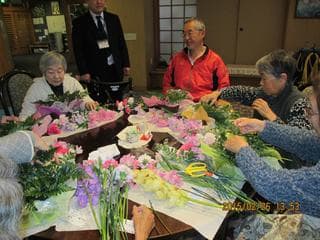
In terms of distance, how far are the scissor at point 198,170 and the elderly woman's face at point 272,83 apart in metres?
0.85

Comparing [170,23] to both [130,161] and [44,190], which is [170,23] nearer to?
[130,161]

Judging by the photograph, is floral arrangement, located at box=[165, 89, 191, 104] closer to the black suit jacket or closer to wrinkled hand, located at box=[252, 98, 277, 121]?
wrinkled hand, located at box=[252, 98, 277, 121]

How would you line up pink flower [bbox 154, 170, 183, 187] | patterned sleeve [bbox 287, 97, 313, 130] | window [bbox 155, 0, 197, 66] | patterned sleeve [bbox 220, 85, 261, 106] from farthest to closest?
window [bbox 155, 0, 197, 66] → patterned sleeve [bbox 220, 85, 261, 106] → patterned sleeve [bbox 287, 97, 313, 130] → pink flower [bbox 154, 170, 183, 187]

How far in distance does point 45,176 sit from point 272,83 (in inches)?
56.7

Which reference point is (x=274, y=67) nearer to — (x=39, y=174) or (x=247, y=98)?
(x=247, y=98)

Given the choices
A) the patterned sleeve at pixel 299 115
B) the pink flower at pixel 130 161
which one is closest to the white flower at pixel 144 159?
the pink flower at pixel 130 161

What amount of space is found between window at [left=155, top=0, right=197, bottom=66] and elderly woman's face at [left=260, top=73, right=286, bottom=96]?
403 cm

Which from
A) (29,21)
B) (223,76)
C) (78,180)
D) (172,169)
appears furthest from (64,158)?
(29,21)

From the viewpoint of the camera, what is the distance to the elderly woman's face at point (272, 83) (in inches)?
69.6

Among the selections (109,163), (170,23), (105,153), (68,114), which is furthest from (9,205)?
(170,23)

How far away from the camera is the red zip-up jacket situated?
2574mm

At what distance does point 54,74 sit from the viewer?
82.7 inches

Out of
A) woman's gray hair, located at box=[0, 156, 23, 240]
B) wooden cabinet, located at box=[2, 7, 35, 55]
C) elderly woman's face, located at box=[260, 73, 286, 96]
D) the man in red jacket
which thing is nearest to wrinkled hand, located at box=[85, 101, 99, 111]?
the man in red jacket

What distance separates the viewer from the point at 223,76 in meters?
2.59
